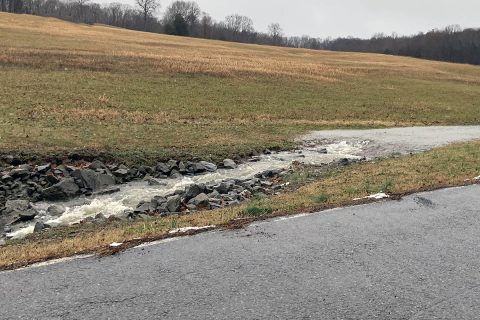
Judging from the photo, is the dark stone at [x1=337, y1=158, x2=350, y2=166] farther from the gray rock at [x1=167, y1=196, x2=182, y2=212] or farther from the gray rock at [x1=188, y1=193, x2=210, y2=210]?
the gray rock at [x1=167, y1=196, x2=182, y2=212]

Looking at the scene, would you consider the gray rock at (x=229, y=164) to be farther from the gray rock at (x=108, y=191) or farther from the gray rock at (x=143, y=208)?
the gray rock at (x=143, y=208)

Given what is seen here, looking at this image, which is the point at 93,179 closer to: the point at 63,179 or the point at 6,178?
the point at 63,179

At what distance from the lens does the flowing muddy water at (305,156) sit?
1161cm

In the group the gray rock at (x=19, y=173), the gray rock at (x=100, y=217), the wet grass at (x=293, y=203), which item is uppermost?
the wet grass at (x=293, y=203)

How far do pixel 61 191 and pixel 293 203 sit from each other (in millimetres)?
6347

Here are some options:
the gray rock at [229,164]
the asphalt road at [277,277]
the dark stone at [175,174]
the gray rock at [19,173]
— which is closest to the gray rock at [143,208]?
the dark stone at [175,174]

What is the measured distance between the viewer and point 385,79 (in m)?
49.9

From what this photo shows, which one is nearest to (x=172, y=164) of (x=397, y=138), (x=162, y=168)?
(x=162, y=168)

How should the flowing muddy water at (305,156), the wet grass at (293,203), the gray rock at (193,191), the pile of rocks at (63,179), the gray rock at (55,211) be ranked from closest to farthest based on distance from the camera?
1. the wet grass at (293,203)
2. the gray rock at (55,211)
3. the pile of rocks at (63,179)
4. the flowing muddy water at (305,156)
5. the gray rock at (193,191)

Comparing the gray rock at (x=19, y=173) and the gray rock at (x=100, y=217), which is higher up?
the gray rock at (x=19, y=173)

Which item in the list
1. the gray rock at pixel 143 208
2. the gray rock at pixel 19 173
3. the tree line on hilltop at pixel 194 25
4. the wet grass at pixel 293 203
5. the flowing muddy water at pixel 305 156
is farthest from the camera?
the tree line on hilltop at pixel 194 25

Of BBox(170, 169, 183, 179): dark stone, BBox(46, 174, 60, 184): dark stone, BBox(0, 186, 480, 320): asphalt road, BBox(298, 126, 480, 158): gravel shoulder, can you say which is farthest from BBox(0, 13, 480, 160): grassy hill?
BBox(0, 186, 480, 320): asphalt road

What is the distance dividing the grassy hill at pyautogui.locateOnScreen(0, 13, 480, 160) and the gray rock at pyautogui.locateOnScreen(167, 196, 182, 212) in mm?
4248

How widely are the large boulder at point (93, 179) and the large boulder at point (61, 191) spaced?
37 centimetres
